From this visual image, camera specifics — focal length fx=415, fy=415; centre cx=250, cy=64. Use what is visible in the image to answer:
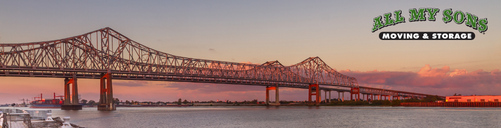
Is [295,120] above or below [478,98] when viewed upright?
above

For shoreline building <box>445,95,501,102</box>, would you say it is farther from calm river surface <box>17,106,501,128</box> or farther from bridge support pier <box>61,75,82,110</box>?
bridge support pier <box>61,75,82,110</box>

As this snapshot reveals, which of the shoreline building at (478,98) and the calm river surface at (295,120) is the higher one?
the calm river surface at (295,120)

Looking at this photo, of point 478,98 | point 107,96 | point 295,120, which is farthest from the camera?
point 478,98

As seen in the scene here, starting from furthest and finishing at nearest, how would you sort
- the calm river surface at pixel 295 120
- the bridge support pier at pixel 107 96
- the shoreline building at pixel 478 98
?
the shoreline building at pixel 478 98 < the bridge support pier at pixel 107 96 < the calm river surface at pixel 295 120

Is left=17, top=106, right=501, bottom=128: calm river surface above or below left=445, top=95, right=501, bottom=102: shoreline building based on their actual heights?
above

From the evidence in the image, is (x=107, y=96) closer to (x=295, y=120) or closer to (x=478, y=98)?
(x=295, y=120)

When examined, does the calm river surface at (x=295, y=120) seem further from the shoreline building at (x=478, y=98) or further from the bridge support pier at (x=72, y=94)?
the shoreline building at (x=478, y=98)

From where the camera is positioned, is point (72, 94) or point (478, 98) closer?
point (72, 94)

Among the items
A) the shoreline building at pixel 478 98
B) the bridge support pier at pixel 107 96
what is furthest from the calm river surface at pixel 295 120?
the shoreline building at pixel 478 98

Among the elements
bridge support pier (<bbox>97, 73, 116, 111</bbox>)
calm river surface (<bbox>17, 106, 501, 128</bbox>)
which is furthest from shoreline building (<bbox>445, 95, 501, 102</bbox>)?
bridge support pier (<bbox>97, 73, 116, 111</bbox>)

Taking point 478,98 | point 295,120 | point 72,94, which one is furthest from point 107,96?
point 478,98

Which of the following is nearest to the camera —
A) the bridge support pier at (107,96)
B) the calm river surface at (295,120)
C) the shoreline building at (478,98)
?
the calm river surface at (295,120)

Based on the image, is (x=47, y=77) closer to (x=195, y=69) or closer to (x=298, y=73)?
(x=195, y=69)

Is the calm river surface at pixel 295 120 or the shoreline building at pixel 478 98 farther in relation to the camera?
the shoreline building at pixel 478 98
